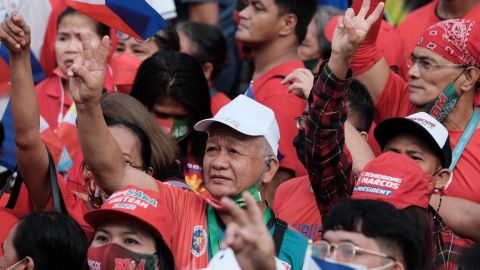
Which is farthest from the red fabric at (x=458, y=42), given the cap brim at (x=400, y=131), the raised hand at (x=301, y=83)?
the raised hand at (x=301, y=83)

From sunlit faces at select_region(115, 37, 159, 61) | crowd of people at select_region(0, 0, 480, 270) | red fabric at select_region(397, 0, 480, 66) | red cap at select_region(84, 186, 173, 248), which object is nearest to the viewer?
crowd of people at select_region(0, 0, 480, 270)

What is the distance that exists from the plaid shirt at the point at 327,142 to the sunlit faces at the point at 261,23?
216 centimetres

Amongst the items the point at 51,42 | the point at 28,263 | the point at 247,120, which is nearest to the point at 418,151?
the point at 247,120

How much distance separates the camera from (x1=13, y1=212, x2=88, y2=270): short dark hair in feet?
15.9

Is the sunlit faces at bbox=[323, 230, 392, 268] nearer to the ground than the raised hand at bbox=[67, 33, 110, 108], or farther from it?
nearer to the ground

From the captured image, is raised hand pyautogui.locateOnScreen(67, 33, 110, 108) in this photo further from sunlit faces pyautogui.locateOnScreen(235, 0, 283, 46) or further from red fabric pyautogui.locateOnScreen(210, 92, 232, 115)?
sunlit faces pyautogui.locateOnScreen(235, 0, 283, 46)

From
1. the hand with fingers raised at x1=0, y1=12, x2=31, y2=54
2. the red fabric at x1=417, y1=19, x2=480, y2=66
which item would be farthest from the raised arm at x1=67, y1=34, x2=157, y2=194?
the red fabric at x1=417, y1=19, x2=480, y2=66

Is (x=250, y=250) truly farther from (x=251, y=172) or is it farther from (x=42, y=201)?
(x=42, y=201)

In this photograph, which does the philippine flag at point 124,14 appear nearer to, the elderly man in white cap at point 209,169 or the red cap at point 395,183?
the elderly man in white cap at point 209,169

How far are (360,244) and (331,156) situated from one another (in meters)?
1.04

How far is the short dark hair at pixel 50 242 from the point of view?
4.85 metres

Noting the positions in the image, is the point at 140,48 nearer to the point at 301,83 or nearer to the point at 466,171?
the point at 301,83

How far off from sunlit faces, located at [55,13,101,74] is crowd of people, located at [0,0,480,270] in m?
0.34

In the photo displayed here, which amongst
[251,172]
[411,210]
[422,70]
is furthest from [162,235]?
[422,70]
